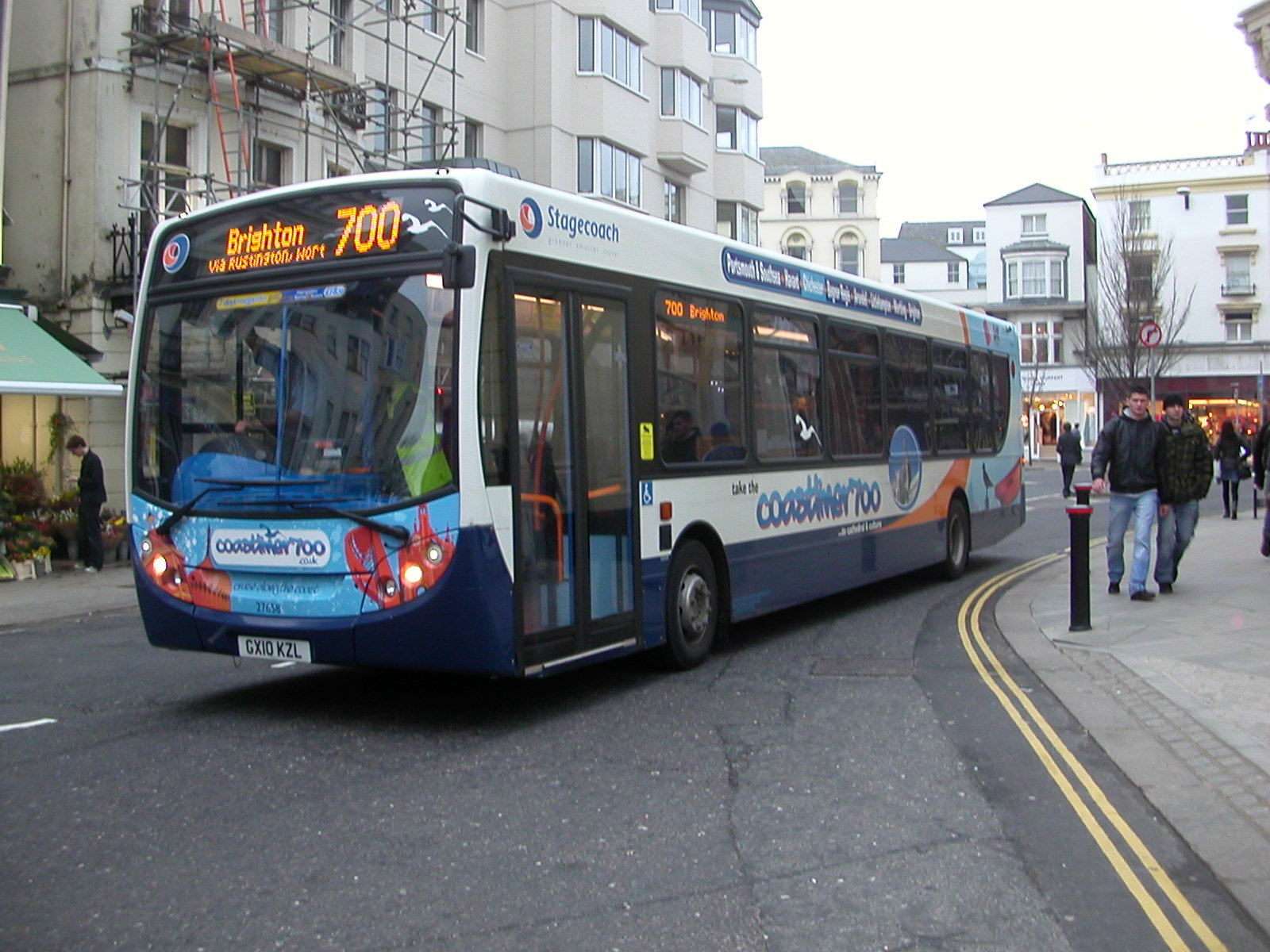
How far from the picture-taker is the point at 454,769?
634cm

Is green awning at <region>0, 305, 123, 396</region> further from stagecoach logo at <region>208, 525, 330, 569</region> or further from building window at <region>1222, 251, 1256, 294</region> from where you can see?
building window at <region>1222, 251, 1256, 294</region>

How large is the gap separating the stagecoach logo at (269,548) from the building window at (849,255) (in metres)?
73.1

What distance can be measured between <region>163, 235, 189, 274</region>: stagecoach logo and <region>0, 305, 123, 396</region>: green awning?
29.0 ft

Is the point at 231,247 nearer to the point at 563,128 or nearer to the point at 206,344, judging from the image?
the point at 206,344

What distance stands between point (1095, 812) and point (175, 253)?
594cm

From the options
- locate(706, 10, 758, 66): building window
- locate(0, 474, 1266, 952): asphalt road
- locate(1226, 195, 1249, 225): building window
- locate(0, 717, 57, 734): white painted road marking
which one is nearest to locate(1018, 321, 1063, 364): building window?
locate(1226, 195, 1249, 225): building window

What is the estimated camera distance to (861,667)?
30.7 feet

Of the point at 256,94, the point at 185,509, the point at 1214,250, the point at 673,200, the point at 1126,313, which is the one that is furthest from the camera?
the point at 1214,250

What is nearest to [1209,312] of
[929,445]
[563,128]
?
[563,128]

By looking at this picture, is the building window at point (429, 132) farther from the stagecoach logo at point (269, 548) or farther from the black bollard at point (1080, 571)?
the stagecoach logo at point (269, 548)

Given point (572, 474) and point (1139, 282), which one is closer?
point (572, 474)

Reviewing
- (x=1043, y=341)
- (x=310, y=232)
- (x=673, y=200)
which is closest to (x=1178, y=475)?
(x=310, y=232)

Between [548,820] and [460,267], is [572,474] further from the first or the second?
[548,820]

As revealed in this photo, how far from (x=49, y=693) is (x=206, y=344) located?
8.90 ft
